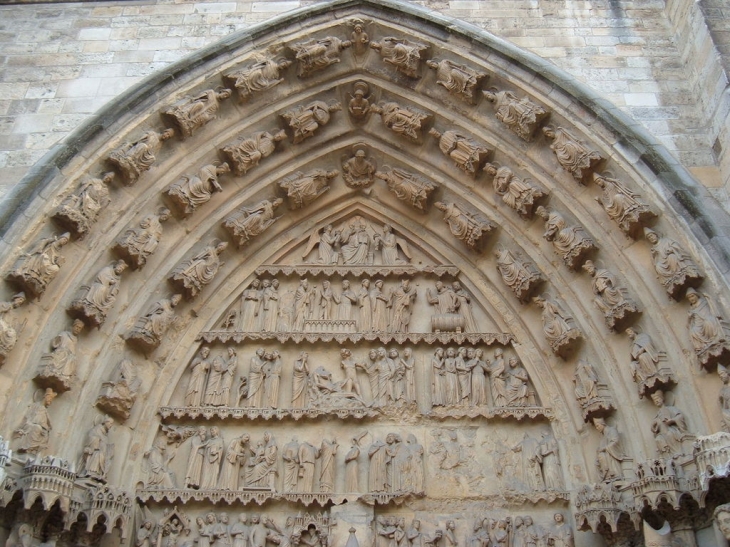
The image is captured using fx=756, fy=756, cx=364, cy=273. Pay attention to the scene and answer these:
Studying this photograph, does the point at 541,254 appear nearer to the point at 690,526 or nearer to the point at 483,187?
the point at 483,187

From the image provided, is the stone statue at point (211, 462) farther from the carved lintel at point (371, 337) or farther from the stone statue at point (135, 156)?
the stone statue at point (135, 156)

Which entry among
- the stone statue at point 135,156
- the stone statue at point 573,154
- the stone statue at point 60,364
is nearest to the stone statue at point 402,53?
the stone statue at point 573,154

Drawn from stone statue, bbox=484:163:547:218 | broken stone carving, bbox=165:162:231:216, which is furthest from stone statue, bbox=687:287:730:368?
broken stone carving, bbox=165:162:231:216

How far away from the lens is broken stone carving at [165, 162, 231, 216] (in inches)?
268

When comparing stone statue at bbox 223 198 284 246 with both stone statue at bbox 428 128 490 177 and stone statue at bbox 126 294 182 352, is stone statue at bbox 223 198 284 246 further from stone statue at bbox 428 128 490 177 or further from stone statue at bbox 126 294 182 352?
stone statue at bbox 428 128 490 177

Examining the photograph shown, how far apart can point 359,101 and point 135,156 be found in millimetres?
2370

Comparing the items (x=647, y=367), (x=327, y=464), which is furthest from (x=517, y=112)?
(x=327, y=464)

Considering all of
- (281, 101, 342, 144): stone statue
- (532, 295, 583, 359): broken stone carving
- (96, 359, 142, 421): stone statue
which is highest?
(281, 101, 342, 144): stone statue

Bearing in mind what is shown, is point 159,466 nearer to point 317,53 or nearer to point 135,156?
point 135,156

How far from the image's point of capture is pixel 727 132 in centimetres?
614

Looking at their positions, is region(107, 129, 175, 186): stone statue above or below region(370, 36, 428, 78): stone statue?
below

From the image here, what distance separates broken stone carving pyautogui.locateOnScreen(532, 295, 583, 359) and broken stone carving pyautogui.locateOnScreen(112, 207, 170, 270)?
345 cm

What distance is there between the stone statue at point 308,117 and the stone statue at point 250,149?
15cm

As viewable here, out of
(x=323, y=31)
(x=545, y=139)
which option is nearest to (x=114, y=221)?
(x=323, y=31)
